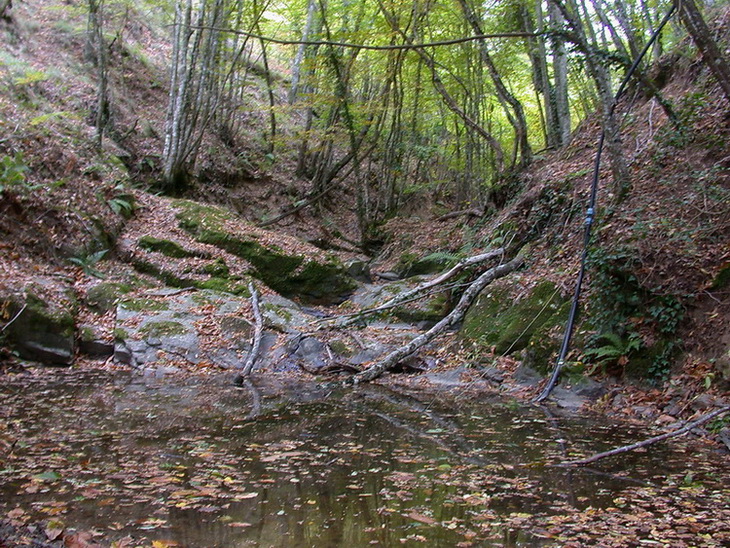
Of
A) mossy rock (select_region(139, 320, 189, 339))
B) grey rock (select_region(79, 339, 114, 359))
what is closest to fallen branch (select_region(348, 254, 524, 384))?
mossy rock (select_region(139, 320, 189, 339))

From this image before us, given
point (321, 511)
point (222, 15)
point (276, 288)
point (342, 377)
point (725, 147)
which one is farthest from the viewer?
point (222, 15)

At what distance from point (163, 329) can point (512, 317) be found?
230 inches

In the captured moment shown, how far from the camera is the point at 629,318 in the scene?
264 inches

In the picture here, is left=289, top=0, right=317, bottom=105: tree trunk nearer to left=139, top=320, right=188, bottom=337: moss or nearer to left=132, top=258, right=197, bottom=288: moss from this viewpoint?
left=132, top=258, right=197, bottom=288: moss

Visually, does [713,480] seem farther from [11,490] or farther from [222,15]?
[222,15]

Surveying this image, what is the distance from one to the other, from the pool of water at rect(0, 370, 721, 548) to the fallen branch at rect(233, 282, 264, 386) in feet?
4.86

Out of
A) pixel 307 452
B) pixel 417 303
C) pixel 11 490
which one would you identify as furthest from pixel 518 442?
pixel 417 303

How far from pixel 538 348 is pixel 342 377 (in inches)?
116

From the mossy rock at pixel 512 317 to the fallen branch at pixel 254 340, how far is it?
3542mm

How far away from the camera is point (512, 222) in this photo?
36.4ft

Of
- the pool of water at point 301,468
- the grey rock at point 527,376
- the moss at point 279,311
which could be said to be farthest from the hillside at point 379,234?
the pool of water at point 301,468

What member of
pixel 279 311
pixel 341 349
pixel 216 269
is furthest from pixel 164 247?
pixel 341 349

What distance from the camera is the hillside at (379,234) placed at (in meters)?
6.32

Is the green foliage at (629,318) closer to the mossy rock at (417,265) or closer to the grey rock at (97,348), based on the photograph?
the mossy rock at (417,265)
